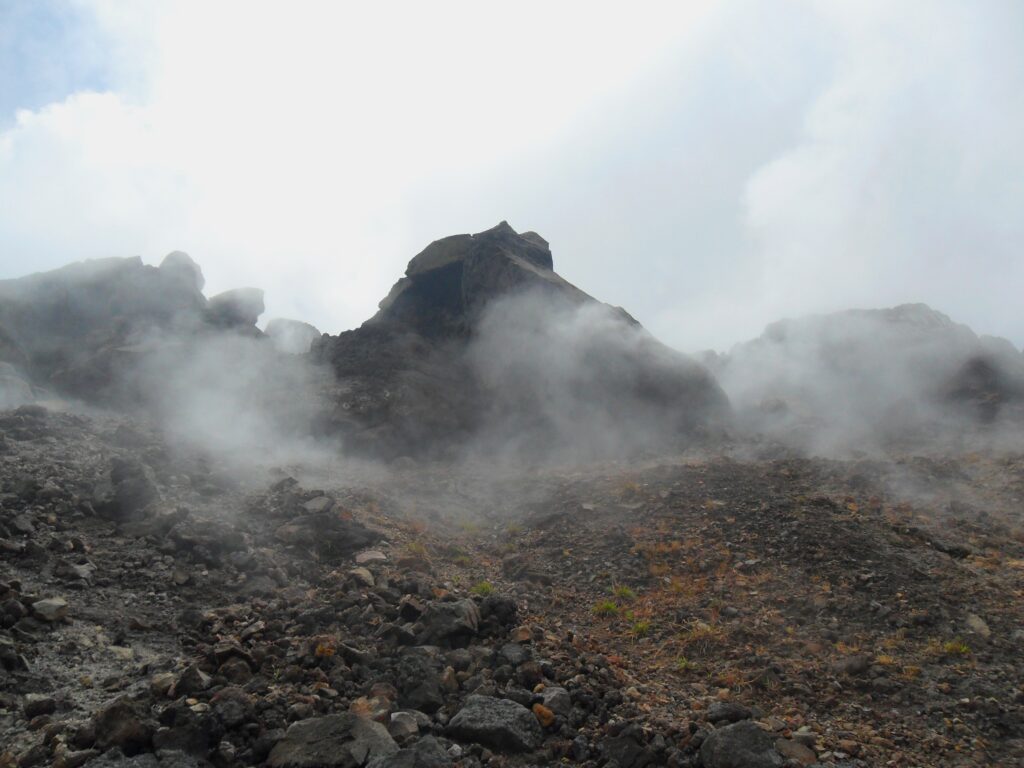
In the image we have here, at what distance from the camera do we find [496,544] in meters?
15.6

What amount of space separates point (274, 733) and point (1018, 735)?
7.61 meters

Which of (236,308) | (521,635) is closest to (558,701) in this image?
(521,635)

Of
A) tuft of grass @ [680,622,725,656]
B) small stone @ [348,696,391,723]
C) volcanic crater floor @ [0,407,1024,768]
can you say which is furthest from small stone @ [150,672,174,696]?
tuft of grass @ [680,622,725,656]

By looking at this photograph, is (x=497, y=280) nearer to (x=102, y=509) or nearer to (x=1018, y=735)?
(x=102, y=509)

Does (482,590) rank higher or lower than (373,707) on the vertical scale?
higher

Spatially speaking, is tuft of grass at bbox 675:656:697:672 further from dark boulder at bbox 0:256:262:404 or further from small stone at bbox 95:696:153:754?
dark boulder at bbox 0:256:262:404

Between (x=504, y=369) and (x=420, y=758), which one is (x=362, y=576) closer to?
(x=420, y=758)

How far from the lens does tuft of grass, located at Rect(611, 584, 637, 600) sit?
38.8ft

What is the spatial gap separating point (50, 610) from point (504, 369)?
20612 millimetres

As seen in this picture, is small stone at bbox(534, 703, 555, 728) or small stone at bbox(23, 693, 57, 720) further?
small stone at bbox(534, 703, 555, 728)

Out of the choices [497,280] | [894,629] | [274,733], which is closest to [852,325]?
[497,280]

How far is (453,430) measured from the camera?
84.4ft

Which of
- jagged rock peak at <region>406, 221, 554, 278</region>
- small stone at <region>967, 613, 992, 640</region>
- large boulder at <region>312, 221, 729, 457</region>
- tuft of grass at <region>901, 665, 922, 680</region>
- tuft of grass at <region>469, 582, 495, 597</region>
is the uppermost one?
jagged rock peak at <region>406, 221, 554, 278</region>

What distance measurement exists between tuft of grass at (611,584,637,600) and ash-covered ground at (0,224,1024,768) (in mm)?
56
